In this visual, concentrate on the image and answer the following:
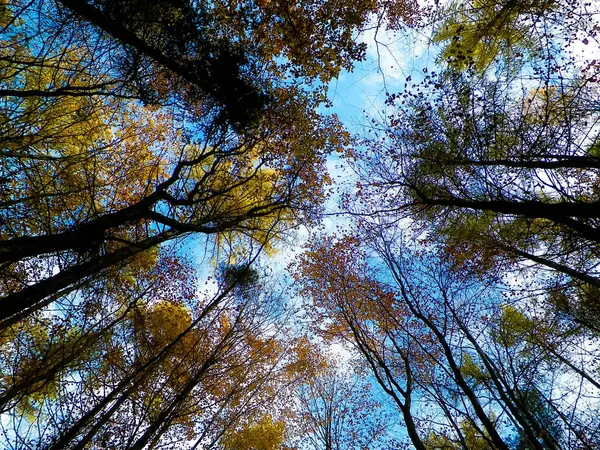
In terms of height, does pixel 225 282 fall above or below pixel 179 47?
below

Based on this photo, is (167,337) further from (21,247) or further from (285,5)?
(285,5)

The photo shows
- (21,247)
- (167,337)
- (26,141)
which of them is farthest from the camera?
(167,337)

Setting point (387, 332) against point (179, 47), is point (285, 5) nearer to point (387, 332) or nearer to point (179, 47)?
point (179, 47)

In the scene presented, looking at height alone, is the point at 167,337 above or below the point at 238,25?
below

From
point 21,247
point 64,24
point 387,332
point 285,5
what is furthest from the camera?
point 387,332

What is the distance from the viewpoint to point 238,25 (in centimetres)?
636

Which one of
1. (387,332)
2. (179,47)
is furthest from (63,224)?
(387,332)

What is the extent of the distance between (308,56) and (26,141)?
588 cm

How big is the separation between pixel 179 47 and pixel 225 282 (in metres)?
6.13

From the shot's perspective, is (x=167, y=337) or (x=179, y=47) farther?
(x=167, y=337)

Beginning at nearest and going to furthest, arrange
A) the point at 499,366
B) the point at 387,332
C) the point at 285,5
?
the point at 285,5, the point at 499,366, the point at 387,332

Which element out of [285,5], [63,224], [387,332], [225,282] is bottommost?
[387,332]

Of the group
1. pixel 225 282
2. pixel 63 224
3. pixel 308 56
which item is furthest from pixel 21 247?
pixel 308 56

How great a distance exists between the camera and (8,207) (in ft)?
17.9
